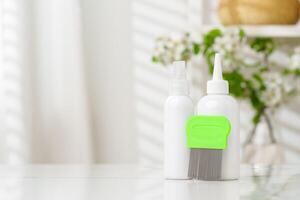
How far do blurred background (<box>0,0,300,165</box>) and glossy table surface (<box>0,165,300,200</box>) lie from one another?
0.64 metres

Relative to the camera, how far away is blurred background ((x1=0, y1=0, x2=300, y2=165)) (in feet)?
5.59

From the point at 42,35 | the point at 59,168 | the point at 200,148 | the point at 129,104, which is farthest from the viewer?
the point at 129,104

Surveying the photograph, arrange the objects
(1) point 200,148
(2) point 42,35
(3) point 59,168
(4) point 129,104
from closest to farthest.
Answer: (1) point 200,148 → (3) point 59,168 → (2) point 42,35 → (4) point 129,104

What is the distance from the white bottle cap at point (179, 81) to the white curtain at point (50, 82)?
86 centimetres

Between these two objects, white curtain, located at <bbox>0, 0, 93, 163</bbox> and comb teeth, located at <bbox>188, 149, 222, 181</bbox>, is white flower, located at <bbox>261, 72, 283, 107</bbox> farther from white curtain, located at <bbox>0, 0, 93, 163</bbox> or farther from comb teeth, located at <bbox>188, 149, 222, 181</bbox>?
comb teeth, located at <bbox>188, 149, 222, 181</bbox>

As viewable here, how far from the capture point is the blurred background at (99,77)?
1705 mm

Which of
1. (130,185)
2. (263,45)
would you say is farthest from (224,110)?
(263,45)

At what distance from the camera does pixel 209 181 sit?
35.6 inches

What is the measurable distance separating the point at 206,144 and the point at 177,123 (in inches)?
2.3

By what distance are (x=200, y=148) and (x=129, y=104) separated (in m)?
1.17

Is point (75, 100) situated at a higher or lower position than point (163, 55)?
lower

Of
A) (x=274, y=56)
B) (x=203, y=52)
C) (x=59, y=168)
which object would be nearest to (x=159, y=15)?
(x=203, y=52)

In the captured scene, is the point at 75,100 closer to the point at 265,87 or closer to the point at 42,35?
the point at 42,35

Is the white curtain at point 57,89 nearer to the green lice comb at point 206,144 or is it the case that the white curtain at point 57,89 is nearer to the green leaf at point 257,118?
the green leaf at point 257,118
